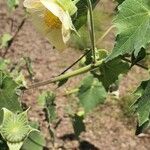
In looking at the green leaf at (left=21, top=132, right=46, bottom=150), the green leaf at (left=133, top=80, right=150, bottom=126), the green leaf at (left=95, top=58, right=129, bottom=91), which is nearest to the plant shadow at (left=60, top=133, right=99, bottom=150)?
the green leaf at (left=21, top=132, right=46, bottom=150)

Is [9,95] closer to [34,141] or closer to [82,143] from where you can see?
[34,141]

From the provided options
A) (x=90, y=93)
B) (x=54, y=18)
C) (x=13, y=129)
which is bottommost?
(x=90, y=93)

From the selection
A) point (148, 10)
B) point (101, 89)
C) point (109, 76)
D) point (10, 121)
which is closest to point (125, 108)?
point (101, 89)

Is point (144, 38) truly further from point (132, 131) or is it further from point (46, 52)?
point (46, 52)

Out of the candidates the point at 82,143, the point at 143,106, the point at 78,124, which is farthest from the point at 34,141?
the point at 82,143

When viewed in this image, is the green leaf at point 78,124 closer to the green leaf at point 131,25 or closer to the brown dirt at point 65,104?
the brown dirt at point 65,104
